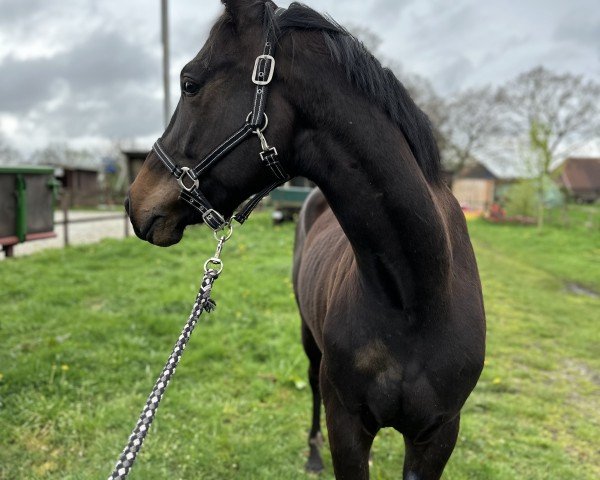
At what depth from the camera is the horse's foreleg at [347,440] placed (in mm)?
2033

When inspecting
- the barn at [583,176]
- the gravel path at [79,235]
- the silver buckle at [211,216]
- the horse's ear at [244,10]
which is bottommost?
the gravel path at [79,235]

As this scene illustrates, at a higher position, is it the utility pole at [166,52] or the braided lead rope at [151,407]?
the utility pole at [166,52]

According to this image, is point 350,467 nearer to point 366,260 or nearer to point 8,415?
point 366,260

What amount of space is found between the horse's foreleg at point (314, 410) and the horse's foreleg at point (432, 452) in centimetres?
124

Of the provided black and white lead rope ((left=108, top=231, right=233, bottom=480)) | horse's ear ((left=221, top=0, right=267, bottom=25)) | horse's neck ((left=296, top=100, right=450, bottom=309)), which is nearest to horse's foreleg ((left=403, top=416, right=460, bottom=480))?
horse's neck ((left=296, top=100, right=450, bottom=309))

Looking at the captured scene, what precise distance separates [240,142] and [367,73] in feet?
1.65

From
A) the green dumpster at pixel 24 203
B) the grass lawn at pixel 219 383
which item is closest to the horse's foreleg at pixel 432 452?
the grass lawn at pixel 219 383

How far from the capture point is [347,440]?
6.70 feet

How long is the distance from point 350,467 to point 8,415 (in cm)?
291

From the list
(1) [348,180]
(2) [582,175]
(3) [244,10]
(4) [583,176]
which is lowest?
(1) [348,180]

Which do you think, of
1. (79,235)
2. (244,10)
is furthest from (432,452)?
(79,235)

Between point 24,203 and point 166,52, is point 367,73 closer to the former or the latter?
Answer: point 24,203

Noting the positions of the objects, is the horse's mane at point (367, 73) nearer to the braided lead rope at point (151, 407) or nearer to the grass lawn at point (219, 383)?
the braided lead rope at point (151, 407)

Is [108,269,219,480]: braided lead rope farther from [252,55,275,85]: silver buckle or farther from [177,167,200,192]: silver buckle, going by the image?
[252,55,275,85]: silver buckle
